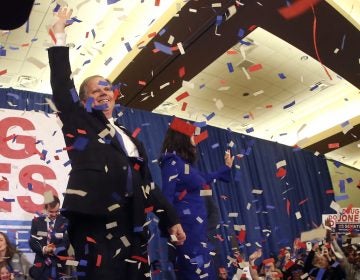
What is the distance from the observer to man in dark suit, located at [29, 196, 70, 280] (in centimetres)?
278

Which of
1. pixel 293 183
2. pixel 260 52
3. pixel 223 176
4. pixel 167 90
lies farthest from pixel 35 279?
pixel 293 183

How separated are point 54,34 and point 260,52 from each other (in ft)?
12.0

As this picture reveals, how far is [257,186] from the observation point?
6.41 metres

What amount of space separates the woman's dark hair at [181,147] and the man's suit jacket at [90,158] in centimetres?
65

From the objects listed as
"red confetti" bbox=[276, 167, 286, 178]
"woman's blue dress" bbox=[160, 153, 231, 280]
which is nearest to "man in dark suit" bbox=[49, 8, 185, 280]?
"woman's blue dress" bbox=[160, 153, 231, 280]

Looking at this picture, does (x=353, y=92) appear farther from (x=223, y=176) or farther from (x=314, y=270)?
(x=223, y=176)

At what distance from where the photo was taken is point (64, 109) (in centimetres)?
136

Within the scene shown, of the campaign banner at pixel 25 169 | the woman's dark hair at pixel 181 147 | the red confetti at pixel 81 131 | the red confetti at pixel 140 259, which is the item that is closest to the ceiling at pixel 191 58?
the campaign banner at pixel 25 169

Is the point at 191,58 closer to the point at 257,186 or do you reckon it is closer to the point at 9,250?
the point at 9,250

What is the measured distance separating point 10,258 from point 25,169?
92 cm

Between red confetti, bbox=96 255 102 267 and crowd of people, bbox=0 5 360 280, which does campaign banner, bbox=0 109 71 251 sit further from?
red confetti, bbox=96 255 102 267

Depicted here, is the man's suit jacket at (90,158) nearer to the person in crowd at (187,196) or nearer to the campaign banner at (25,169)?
the person in crowd at (187,196)

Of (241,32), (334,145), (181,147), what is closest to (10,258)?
(181,147)

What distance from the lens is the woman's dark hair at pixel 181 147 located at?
2072 mm
